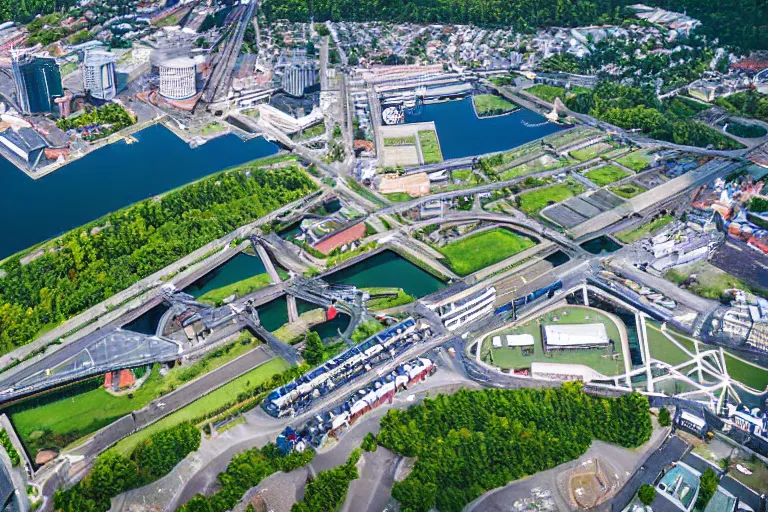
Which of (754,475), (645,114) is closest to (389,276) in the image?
(754,475)

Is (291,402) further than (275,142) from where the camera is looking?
No

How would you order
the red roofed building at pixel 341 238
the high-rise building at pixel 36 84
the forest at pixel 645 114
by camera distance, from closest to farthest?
1. the red roofed building at pixel 341 238
2. the forest at pixel 645 114
3. the high-rise building at pixel 36 84

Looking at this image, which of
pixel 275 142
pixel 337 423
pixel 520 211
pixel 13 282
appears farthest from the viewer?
pixel 275 142

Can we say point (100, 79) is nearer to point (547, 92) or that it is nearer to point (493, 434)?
point (547, 92)

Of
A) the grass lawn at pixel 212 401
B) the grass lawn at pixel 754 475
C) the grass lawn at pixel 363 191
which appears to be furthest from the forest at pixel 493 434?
the grass lawn at pixel 363 191

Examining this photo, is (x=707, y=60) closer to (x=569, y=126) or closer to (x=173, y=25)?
(x=569, y=126)

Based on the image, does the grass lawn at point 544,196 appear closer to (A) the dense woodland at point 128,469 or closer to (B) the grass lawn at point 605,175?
(B) the grass lawn at point 605,175

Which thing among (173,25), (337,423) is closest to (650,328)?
(337,423)
